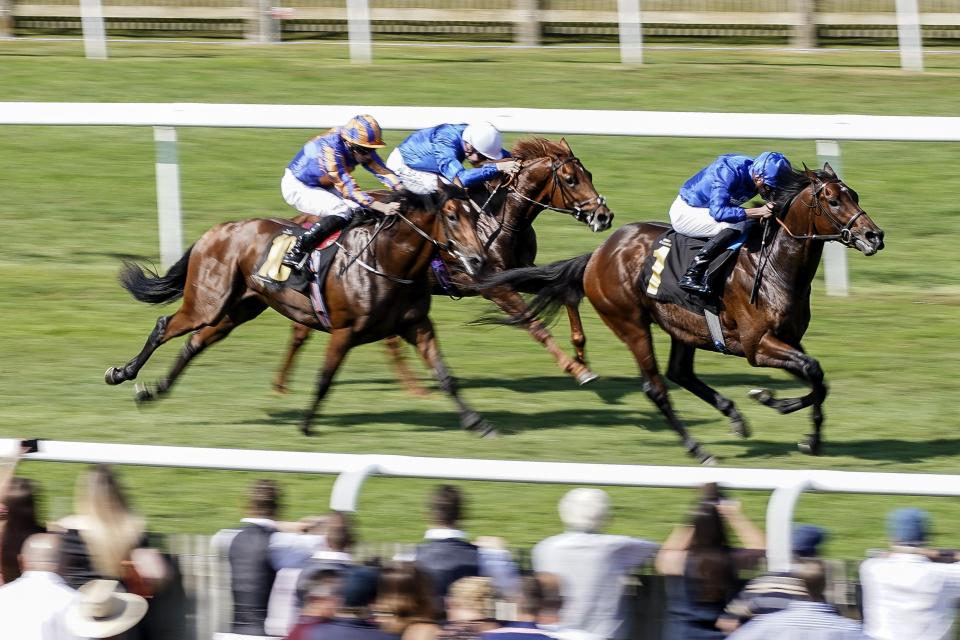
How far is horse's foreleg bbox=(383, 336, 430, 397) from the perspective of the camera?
906cm

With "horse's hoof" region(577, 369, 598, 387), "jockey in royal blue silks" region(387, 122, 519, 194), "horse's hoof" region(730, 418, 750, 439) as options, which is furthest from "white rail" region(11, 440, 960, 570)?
"jockey in royal blue silks" region(387, 122, 519, 194)

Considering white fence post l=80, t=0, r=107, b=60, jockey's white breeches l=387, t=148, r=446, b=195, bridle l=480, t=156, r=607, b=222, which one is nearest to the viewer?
bridle l=480, t=156, r=607, b=222

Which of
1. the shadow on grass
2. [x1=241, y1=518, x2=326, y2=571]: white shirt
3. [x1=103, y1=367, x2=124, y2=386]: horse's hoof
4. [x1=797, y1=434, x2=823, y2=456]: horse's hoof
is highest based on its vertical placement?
[x1=241, y1=518, x2=326, y2=571]: white shirt

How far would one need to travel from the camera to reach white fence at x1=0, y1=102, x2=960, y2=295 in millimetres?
10227

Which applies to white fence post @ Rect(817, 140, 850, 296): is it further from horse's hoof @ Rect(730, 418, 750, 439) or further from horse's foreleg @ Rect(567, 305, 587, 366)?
horse's hoof @ Rect(730, 418, 750, 439)

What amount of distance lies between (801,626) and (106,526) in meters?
1.87

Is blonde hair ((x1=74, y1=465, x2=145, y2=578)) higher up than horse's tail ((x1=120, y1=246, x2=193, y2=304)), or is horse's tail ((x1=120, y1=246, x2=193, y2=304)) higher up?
horse's tail ((x1=120, y1=246, x2=193, y2=304))

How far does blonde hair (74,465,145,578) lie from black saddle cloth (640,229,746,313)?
410 cm

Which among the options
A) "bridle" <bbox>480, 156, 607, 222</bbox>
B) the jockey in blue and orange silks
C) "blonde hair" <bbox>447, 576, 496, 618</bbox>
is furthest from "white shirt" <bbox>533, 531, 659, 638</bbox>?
"bridle" <bbox>480, 156, 607, 222</bbox>

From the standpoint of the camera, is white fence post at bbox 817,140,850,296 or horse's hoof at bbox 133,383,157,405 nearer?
horse's hoof at bbox 133,383,157,405

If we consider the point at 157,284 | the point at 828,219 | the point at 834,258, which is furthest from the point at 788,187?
the point at 157,284

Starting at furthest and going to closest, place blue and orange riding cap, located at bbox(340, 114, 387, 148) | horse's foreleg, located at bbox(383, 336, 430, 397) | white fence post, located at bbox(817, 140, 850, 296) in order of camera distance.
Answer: white fence post, located at bbox(817, 140, 850, 296), horse's foreleg, located at bbox(383, 336, 430, 397), blue and orange riding cap, located at bbox(340, 114, 387, 148)

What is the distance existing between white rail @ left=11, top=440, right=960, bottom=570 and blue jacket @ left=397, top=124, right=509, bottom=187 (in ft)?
16.3

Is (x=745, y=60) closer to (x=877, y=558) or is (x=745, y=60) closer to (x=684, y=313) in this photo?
(x=684, y=313)
